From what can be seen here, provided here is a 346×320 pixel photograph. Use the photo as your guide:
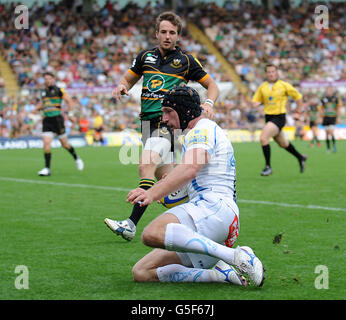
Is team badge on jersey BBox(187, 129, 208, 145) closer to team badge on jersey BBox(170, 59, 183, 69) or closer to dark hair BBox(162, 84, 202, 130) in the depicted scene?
dark hair BBox(162, 84, 202, 130)

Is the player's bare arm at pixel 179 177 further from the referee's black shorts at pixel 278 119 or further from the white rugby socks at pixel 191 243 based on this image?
the referee's black shorts at pixel 278 119

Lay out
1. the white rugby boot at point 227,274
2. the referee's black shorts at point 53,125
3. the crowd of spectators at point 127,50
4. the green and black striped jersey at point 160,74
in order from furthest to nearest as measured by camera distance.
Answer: the crowd of spectators at point 127,50 → the referee's black shorts at point 53,125 → the green and black striped jersey at point 160,74 → the white rugby boot at point 227,274

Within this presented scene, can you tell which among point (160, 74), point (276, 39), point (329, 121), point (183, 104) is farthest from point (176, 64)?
point (276, 39)

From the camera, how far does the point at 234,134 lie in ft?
118

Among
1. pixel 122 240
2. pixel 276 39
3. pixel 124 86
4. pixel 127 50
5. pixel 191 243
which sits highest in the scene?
pixel 276 39

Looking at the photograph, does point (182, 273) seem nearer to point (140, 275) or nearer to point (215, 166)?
point (140, 275)

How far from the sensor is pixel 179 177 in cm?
454

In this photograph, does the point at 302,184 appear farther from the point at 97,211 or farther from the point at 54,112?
the point at 54,112

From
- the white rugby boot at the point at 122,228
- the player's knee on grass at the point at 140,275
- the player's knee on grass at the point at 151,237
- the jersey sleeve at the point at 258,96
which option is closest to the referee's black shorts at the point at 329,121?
the jersey sleeve at the point at 258,96

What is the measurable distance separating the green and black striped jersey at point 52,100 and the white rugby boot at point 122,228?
9201mm

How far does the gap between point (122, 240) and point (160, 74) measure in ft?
6.26

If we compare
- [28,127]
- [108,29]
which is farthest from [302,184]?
[108,29]

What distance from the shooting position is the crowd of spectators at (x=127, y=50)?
3419 cm

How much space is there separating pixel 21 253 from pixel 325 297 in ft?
10.0
